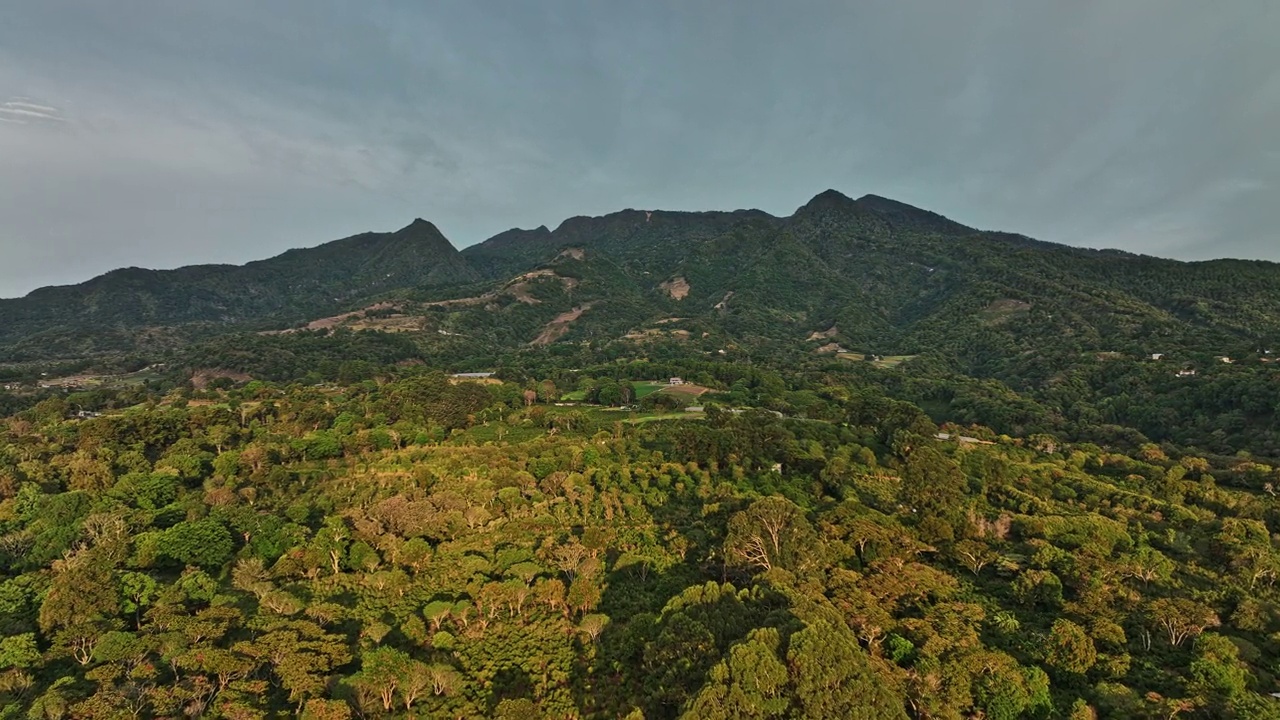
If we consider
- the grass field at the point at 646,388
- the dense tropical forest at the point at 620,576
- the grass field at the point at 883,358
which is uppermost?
the grass field at the point at 883,358

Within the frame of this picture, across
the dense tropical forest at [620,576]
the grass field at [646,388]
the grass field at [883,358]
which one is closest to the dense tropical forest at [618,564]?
the dense tropical forest at [620,576]

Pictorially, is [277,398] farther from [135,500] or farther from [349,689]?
[349,689]

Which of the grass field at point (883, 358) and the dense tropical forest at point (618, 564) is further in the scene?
the grass field at point (883, 358)

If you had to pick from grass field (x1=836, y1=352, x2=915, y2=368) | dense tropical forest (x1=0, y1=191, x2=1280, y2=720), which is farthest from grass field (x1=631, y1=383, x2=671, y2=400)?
grass field (x1=836, y1=352, x2=915, y2=368)

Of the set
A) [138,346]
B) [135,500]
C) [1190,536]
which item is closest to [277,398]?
[135,500]

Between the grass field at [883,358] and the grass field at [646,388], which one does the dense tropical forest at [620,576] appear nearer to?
the grass field at [646,388]

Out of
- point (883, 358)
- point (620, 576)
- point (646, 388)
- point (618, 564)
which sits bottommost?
point (620, 576)

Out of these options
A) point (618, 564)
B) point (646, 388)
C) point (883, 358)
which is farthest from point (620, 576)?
point (883, 358)

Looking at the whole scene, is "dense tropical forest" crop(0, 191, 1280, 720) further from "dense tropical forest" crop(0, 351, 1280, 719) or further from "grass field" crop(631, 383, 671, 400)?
"grass field" crop(631, 383, 671, 400)

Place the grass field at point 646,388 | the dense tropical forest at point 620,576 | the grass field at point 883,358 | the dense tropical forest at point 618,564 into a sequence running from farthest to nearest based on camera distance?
the grass field at point 883,358 → the grass field at point 646,388 → the dense tropical forest at point 618,564 → the dense tropical forest at point 620,576

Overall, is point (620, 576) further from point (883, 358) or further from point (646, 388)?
point (883, 358)

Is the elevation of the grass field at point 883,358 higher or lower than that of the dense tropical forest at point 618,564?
higher
